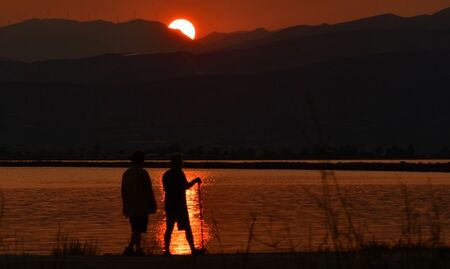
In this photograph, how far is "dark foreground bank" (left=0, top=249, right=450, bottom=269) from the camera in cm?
1330

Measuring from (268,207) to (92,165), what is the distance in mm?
74738

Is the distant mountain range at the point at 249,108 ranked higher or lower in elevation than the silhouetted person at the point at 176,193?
higher

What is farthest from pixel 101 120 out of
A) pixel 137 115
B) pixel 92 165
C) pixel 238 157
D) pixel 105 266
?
pixel 105 266

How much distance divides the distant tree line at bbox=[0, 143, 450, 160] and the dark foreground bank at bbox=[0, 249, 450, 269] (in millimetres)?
100351

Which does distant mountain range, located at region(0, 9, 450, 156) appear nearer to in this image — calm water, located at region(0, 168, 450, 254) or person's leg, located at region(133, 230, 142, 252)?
calm water, located at region(0, 168, 450, 254)

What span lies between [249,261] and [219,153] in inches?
4683

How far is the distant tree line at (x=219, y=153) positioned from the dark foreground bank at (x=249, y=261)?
100m

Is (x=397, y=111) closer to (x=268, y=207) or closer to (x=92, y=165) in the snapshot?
(x=92, y=165)

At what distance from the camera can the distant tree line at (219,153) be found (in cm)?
Result: 12444

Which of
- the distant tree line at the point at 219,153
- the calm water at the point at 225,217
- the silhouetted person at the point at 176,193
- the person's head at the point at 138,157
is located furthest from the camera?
the distant tree line at the point at 219,153

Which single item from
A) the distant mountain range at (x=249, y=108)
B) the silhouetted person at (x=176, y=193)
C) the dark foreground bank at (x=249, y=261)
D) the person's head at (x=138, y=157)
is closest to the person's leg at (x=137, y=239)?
the silhouetted person at (x=176, y=193)

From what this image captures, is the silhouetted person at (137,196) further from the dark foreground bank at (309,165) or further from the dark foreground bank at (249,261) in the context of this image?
the dark foreground bank at (309,165)

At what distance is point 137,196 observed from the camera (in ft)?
57.3

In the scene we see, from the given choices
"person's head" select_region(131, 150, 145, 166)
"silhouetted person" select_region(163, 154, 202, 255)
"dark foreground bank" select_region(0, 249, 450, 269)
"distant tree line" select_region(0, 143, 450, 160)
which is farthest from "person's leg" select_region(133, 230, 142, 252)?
"distant tree line" select_region(0, 143, 450, 160)
